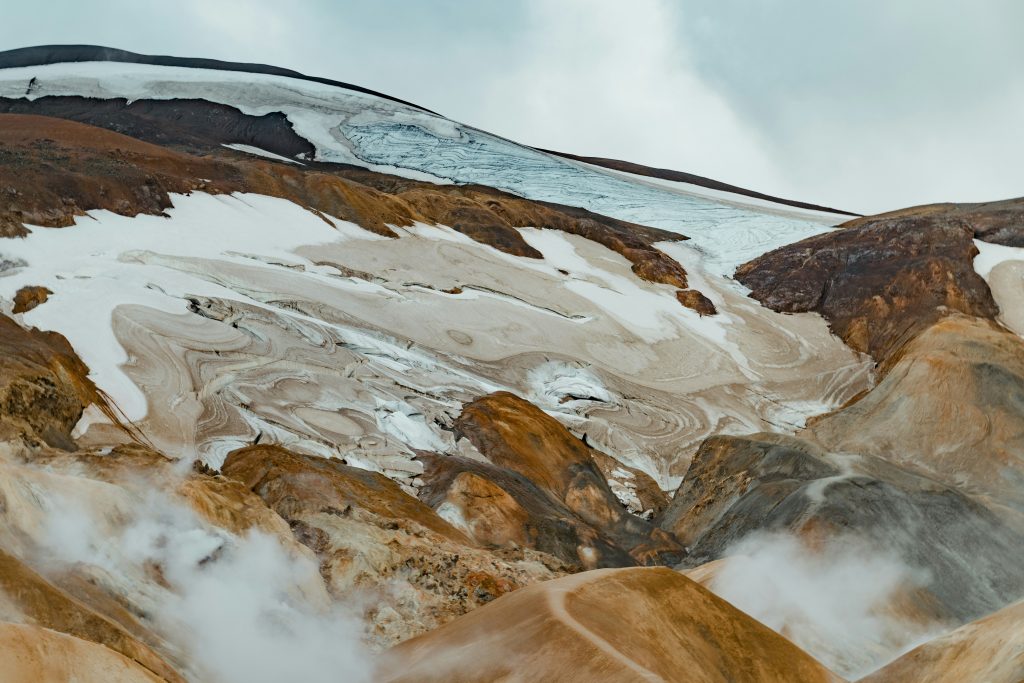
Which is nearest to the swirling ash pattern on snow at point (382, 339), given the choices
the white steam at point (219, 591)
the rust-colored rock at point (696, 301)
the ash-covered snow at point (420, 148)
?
the rust-colored rock at point (696, 301)

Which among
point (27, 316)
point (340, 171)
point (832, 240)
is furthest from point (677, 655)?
point (340, 171)

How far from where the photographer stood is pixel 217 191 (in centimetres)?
2652

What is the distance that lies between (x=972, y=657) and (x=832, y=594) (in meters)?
5.63

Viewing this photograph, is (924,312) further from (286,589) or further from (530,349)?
(286,589)

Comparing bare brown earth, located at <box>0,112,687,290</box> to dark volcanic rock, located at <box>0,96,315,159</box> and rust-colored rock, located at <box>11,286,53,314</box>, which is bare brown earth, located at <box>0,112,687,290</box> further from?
dark volcanic rock, located at <box>0,96,315,159</box>

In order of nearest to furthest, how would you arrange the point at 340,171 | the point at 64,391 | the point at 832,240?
the point at 64,391, the point at 832,240, the point at 340,171

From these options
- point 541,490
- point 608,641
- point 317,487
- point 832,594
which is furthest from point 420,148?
point 608,641

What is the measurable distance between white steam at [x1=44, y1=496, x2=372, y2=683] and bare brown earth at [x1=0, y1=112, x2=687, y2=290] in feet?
36.7

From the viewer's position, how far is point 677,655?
757cm

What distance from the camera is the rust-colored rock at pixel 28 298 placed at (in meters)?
15.4

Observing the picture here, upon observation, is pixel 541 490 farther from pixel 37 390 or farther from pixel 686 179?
pixel 686 179

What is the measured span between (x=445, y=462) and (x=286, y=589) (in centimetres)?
577

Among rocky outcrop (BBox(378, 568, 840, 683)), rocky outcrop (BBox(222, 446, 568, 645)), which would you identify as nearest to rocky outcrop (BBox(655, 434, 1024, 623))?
rocky outcrop (BBox(222, 446, 568, 645))

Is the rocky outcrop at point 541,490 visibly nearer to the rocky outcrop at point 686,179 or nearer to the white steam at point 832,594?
the white steam at point 832,594
